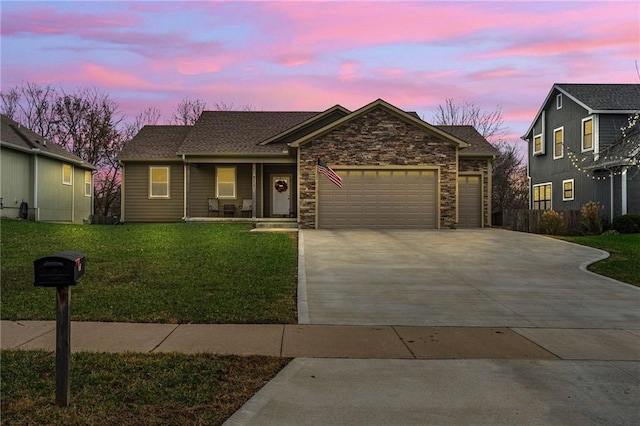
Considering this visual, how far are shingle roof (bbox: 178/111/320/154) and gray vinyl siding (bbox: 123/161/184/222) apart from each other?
5.90 ft

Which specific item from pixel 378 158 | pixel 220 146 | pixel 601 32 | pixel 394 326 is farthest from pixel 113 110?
pixel 394 326

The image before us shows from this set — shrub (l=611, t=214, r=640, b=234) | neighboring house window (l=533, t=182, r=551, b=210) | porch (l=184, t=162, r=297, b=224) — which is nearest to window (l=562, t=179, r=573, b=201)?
neighboring house window (l=533, t=182, r=551, b=210)

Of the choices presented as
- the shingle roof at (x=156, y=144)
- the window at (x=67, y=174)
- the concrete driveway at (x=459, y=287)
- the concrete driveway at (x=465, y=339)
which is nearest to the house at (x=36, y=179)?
the window at (x=67, y=174)

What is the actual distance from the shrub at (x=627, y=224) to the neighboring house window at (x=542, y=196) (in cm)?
640

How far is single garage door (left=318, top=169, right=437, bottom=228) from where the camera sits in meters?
18.4

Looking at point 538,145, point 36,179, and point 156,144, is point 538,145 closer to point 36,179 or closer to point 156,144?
point 156,144

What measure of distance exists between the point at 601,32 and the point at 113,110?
34.8 meters

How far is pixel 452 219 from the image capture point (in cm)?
1859

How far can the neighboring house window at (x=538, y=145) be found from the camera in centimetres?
2703

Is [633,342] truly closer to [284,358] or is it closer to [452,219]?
[284,358]

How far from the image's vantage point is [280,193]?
865 inches

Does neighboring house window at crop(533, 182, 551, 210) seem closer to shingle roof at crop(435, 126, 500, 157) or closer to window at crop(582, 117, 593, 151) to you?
window at crop(582, 117, 593, 151)

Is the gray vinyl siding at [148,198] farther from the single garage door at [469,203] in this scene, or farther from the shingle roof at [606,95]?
the shingle roof at [606,95]

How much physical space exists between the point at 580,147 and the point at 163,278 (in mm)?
21886
